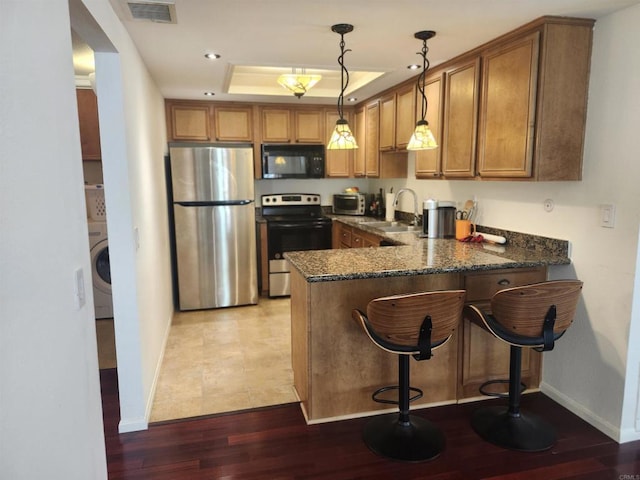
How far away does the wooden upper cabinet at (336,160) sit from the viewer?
5.21 meters

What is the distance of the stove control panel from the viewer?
529 cm

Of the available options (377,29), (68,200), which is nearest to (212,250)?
(377,29)

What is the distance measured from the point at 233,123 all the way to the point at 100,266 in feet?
6.79

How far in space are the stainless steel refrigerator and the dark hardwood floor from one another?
6.83ft

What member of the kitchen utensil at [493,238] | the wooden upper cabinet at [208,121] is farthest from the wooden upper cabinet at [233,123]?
the kitchen utensil at [493,238]

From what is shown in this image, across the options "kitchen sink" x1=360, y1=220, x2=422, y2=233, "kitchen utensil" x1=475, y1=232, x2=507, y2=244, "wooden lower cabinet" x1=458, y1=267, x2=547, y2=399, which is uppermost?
"kitchen utensil" x1=475, y1=232, x2=507, y2=244

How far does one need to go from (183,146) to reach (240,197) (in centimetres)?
76

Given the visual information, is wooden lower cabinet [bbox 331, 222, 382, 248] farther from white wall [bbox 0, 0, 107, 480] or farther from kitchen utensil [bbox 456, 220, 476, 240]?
white wall [bbox 0, 0, 107, 480]

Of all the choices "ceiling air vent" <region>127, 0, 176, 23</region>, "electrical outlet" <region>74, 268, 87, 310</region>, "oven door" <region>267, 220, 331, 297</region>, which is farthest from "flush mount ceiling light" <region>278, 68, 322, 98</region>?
"electrical outlet" <region>74, 268, 87, 310</region>

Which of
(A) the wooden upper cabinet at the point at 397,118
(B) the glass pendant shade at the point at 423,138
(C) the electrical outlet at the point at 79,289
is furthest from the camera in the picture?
(A) the wooden upper cabinet at the point at 397,118

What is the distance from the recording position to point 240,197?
461 centimetres

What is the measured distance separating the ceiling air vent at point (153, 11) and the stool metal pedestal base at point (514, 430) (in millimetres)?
2785

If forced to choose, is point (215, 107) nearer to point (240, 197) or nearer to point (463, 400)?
point (240, 197)

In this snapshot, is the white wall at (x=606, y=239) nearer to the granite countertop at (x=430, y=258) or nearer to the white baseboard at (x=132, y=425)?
the granite countertop at (x=430, y=258)
